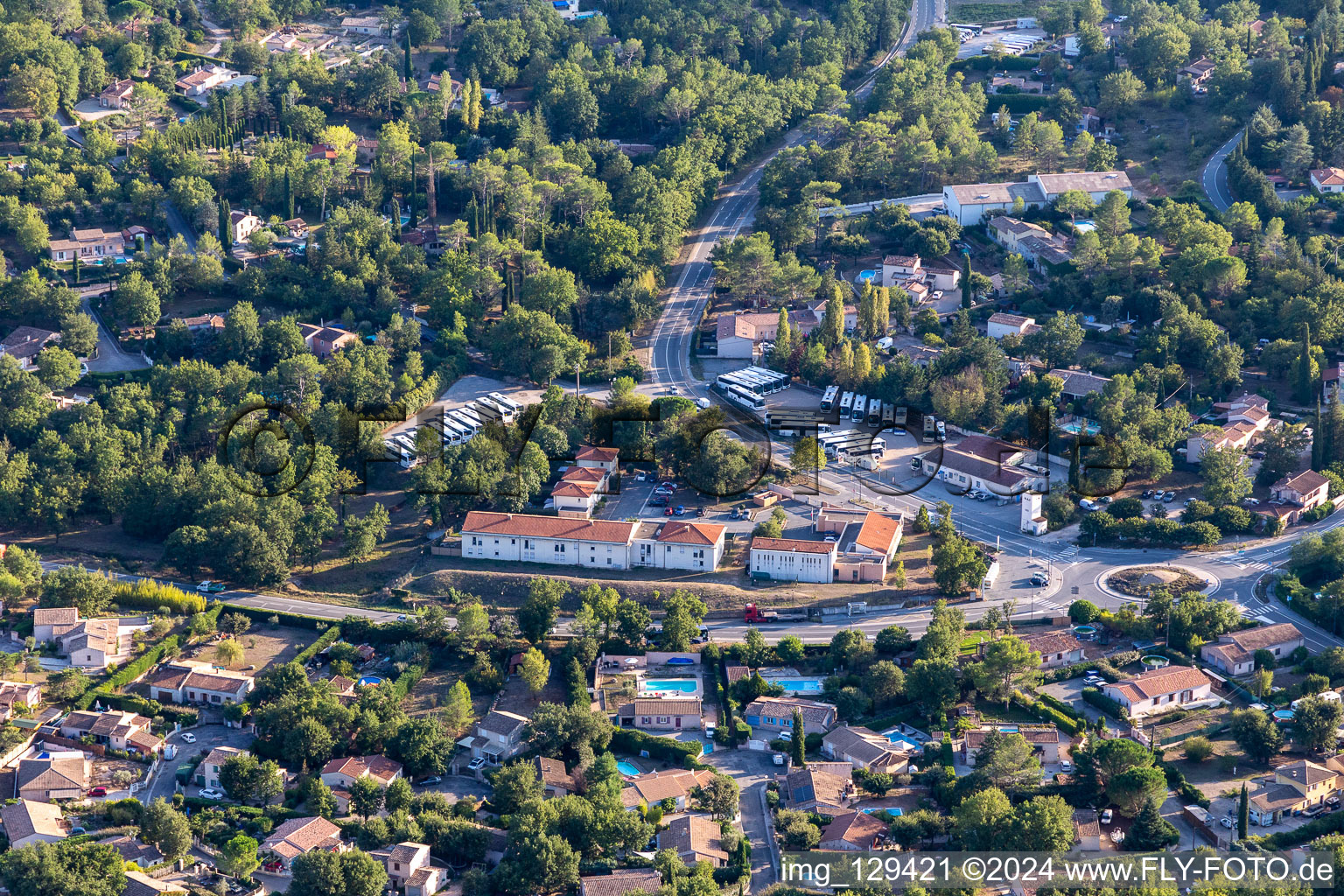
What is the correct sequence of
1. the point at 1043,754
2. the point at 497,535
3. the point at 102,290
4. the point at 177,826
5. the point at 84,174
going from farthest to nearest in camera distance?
1. the point at 84,174
2. the point at 102,290
3. the point at 497,535
4. the point at 1043,754
5. the point at 177,826

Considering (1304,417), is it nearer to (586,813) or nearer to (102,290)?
(586,813)

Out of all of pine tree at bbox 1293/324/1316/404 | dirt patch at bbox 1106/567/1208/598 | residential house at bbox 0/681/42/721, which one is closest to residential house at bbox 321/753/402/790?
residential house at bbox 0/681/42/721

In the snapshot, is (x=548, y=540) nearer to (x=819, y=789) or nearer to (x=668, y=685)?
(x=668, y=685)

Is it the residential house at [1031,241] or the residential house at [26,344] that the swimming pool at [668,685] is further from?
the residential house at [1031,241]

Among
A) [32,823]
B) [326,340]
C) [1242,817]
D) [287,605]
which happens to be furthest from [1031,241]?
[32,823]

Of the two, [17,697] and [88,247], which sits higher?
[88,247]

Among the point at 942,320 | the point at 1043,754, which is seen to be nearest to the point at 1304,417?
the point at 942,320
